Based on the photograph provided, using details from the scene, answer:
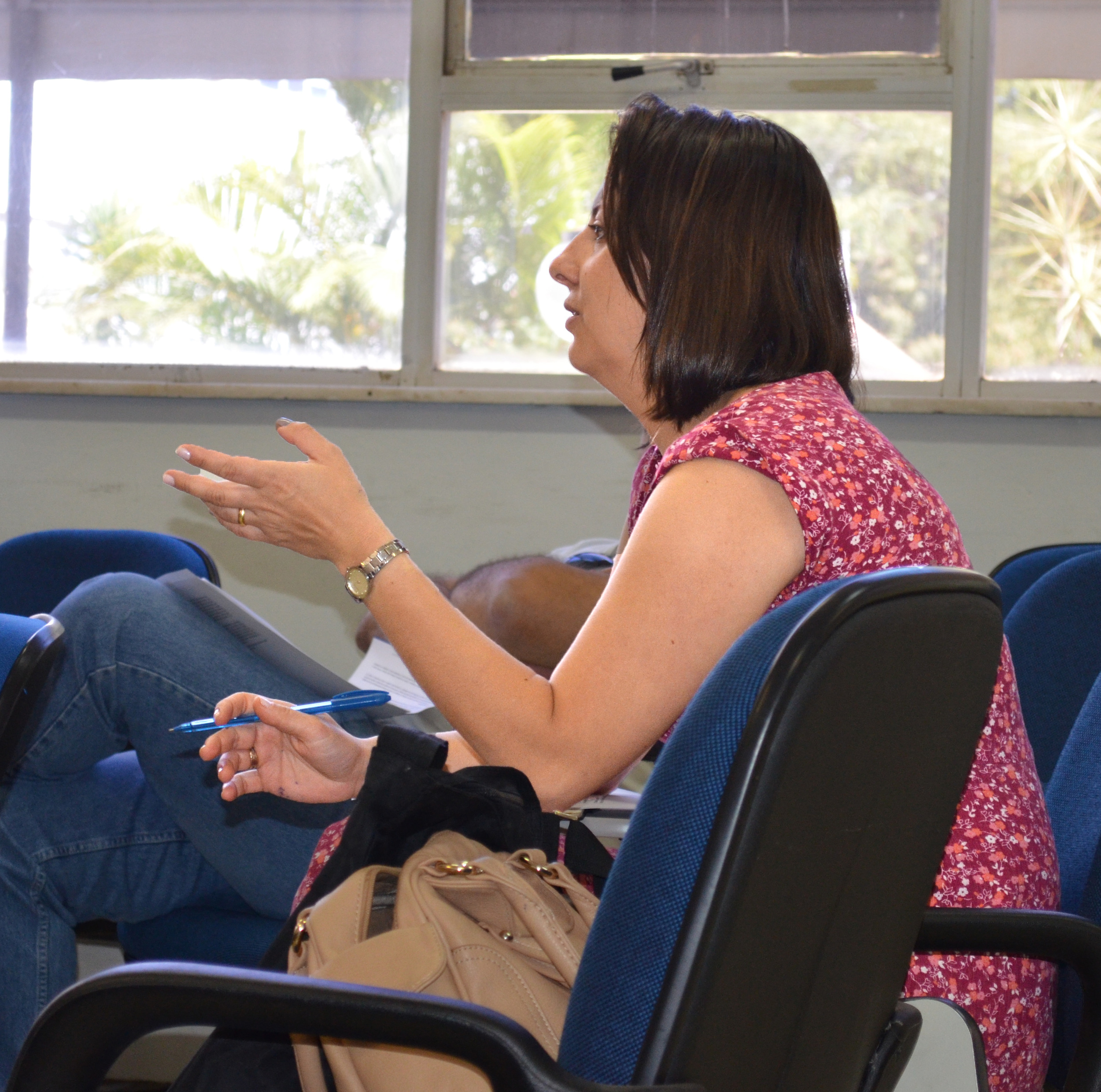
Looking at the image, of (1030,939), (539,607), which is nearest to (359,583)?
(1030,939)

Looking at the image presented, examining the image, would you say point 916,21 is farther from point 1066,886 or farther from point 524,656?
point 1066,886

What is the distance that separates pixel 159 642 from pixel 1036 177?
2.20m

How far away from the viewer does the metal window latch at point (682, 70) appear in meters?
2.63

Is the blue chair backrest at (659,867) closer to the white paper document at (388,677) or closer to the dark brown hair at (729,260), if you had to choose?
the dark brown hair at (729,260)

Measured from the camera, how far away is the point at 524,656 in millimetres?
1753

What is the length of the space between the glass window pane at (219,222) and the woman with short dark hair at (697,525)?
169cm

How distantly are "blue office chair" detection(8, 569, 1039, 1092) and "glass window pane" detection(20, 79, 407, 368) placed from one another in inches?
89.5

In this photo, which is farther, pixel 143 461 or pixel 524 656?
pixel 143 461

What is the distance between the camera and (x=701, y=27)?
105 inches

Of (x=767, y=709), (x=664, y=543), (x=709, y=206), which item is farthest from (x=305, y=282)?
(x=767, y=709)

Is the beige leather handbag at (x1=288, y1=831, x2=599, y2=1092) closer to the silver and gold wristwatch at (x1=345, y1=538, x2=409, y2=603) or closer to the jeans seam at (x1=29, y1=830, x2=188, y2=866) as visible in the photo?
the silver and gold wristwatch at (x1=345, y1=538, x2=409, y2=603)

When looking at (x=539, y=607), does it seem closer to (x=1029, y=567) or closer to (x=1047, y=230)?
(x=1029, y=567)

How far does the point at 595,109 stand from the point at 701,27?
299 mm

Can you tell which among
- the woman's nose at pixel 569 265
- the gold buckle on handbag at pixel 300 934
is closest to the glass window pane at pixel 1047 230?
the woman's nose at pixel 569 265
